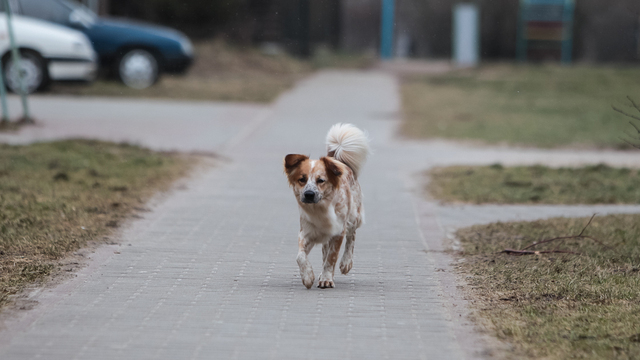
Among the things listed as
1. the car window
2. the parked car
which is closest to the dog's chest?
the parked car

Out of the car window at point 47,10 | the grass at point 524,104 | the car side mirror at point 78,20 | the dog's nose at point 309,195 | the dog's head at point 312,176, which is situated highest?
the car window at point 47,10

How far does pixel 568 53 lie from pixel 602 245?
29612 millimetres

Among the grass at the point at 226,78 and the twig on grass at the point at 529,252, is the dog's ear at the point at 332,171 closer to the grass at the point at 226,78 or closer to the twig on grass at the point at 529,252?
the twig on grass at the point at 529,252

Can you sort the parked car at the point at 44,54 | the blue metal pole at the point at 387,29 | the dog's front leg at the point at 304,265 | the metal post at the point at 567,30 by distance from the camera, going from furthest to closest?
1. the blue metal pole at the point at 387,29
2. the metal post at the point at 567,30
3. the parked car at the point at 44,54
4. the dog's front leg at the point at 304,265

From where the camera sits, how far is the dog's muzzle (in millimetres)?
5527

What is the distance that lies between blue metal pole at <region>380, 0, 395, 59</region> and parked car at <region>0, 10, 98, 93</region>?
68.9 feet

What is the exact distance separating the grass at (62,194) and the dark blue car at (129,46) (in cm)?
798

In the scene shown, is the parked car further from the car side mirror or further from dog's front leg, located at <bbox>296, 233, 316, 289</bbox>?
dog's front leg, located at <bbox>296, 233, 316, 289</bbox>

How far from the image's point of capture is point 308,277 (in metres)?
5.89

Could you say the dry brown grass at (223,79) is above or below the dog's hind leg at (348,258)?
below

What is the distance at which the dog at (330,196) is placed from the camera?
5.64 m

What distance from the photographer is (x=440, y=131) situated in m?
16.2

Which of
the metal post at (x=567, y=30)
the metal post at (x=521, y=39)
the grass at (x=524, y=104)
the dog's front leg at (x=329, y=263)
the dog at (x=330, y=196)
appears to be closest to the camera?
the dog at (x=330, y=196)

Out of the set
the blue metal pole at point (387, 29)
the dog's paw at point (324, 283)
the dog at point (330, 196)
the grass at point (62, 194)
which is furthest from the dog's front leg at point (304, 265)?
the blue metal pole at point (387, 29)
